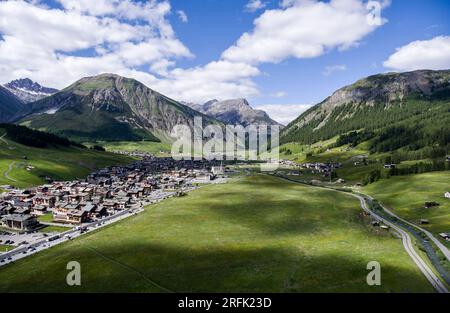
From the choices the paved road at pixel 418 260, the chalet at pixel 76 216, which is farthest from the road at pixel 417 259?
the chalet at pixel 76 216

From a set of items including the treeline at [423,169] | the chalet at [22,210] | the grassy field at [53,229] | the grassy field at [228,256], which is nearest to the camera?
the grassy field at [228,256]

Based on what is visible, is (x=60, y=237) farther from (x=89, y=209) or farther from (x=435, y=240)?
(x=435, y=240)

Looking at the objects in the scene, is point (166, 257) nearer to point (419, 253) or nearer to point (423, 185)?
point (419, 253)

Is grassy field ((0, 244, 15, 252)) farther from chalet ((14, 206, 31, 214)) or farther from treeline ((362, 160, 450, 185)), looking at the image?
treeline ((362, 160, 450, 185))

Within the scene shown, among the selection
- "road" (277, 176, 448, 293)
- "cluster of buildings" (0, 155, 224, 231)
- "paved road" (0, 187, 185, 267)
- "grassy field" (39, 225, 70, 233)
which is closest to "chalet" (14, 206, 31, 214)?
"cluster of buildings" (0, 155, 224, 231)

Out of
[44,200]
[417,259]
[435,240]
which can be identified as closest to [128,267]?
[417,259]

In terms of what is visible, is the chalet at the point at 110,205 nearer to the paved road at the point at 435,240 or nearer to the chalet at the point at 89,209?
the chalet at the point at 89,209

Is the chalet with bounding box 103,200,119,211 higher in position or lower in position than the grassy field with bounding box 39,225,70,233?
higher
